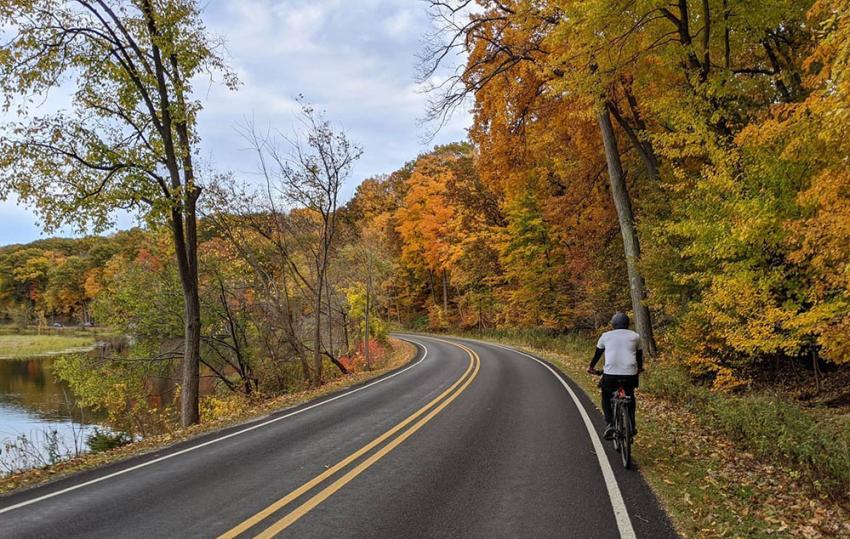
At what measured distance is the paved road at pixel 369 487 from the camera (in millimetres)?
4137

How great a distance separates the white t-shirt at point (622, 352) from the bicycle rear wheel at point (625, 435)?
1.57 ft

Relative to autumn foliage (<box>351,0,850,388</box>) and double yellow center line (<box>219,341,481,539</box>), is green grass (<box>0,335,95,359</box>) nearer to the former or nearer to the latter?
autumn foliage (<box>351,0,850,388</box>)

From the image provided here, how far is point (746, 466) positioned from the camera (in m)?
5.93

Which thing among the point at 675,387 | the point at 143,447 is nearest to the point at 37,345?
the point at 143,447

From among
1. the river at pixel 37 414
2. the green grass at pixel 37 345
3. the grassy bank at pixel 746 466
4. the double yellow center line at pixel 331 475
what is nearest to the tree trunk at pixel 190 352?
the river at pixel 37 414

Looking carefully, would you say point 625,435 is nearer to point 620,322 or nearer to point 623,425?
Result: point 623,425

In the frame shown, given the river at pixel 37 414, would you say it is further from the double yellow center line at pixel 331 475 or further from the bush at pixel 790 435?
the bush at pixel 790 435

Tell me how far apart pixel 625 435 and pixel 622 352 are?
1022 millimetres

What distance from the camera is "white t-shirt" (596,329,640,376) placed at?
577 cm

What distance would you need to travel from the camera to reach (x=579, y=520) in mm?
4148

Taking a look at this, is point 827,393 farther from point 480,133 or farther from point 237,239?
point 237,239

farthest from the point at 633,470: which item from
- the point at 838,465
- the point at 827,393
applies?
the point at 827,393

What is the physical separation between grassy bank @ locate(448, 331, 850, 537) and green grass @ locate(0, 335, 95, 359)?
57.3 metres

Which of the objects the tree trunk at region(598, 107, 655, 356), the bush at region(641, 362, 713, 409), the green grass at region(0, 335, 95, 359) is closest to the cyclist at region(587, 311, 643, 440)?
the bush at region(641, 362, 713, 409)
